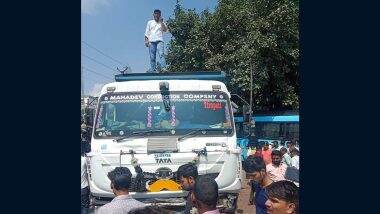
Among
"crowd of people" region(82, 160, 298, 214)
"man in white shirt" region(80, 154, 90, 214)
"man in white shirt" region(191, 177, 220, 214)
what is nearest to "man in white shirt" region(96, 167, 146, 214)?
"crowd of people" region(82, 160, 298, 214)

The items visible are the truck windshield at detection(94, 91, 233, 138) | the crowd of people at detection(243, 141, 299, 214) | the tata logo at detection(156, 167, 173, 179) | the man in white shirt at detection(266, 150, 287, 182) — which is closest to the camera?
the crowd of people at detection(243, 141, 299, 214)

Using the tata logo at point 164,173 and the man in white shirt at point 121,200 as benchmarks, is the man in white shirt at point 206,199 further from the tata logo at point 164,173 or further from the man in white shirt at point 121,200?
the tata logo at point 164,173

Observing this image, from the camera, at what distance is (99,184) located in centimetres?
636

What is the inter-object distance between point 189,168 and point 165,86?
222cm

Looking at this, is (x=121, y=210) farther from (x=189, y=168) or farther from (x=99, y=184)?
(x=99, y=184)

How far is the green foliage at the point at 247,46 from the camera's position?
65.7ft

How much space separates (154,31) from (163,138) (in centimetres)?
366

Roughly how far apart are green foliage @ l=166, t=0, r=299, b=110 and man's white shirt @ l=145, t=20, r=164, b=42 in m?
9.34

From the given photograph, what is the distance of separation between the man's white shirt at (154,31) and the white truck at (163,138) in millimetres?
2741

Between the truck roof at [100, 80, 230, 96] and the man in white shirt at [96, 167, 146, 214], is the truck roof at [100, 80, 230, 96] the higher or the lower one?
the higher one

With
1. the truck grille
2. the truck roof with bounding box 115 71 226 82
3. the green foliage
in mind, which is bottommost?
the truck grille

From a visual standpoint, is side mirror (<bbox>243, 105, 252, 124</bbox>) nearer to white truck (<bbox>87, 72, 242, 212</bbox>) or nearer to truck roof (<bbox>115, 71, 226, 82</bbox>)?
truck roof (<bbox>115, 71, 226, 82</bbox>)

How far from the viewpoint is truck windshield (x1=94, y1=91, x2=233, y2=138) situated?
21.8 ft
